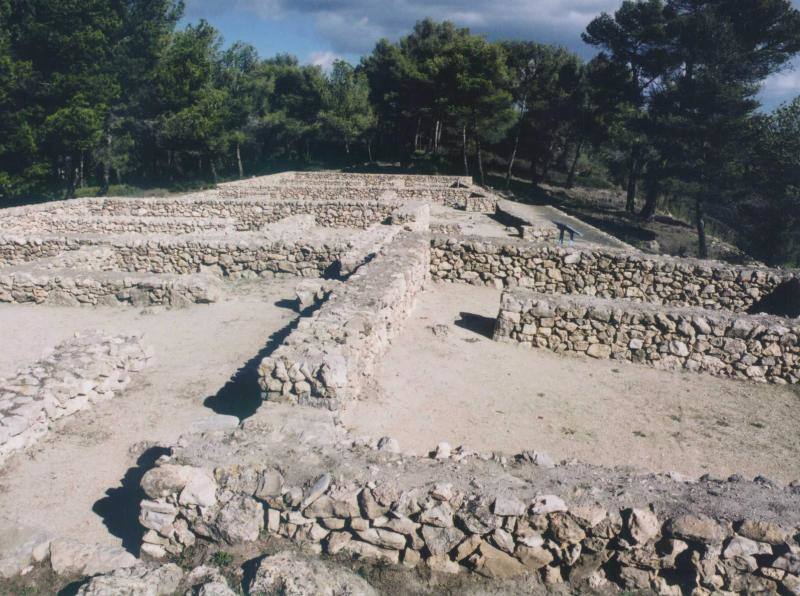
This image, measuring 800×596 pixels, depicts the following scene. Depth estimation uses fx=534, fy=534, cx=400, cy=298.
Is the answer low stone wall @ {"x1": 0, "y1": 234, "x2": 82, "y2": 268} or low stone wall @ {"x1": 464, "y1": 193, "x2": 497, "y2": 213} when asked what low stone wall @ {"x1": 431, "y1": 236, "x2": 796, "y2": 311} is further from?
low stone wall @ {"x1": 464, "y1": 193, "x2": 497, "y2": 213}

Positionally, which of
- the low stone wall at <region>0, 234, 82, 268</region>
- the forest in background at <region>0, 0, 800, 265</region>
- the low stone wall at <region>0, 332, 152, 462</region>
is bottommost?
the low stone wall at <region>0, 332, 152, 462</region>

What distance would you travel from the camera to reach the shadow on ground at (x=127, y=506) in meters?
4.57

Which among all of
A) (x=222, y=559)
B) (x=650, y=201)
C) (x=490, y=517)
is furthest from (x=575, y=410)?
(x=650, y=201)

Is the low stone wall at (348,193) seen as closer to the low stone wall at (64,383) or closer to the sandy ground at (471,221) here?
the sandy ground at (471,221)

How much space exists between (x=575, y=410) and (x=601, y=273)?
4.96 metres

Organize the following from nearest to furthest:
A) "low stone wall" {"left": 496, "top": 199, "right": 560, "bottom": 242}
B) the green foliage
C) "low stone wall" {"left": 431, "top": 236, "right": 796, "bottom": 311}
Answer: the green foliage
"low stone wall" {"left": 431, "top": 236, "right": 796, "bottom": 311}
"low stone wall" {"left": 496, "top": 199, "right": 560, "bottom": 242}

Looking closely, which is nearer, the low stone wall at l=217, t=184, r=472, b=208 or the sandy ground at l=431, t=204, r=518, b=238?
the sandy ground at l=431, t=204, r=518, b=238

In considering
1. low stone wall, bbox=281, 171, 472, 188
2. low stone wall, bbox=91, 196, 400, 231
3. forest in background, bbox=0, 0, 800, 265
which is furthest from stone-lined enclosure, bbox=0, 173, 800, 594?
low stone wall, bbox=281, 171, 472, 188

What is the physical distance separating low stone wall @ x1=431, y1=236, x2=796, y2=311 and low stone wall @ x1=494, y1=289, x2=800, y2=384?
2.58m

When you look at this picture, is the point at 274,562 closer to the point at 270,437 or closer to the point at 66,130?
the point at 270,437

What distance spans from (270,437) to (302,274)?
837cm

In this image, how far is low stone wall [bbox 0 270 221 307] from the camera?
1055 cm

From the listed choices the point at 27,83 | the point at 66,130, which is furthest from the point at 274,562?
the point at 27,83

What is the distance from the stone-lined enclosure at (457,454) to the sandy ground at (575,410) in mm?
405
